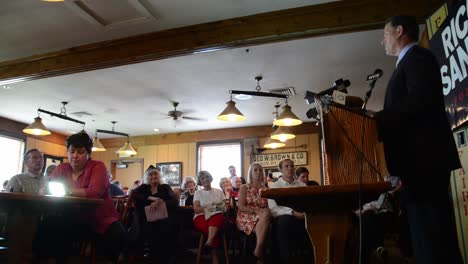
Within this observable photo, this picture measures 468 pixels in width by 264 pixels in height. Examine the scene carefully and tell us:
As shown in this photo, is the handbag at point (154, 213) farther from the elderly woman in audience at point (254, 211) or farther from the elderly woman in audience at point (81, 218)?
the elderly woman in audience at point (81, 218)

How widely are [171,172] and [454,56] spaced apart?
756 cm

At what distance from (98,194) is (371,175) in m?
1.68

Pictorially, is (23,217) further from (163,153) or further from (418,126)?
(163,153)

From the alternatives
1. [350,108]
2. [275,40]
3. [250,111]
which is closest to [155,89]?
[250,111]

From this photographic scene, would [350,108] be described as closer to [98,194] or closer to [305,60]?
[98,194]

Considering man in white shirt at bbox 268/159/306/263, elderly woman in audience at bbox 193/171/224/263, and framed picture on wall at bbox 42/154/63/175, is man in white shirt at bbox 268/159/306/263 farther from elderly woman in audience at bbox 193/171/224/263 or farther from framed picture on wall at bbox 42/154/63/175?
framed picture on wall at bbox 42/154/63/175

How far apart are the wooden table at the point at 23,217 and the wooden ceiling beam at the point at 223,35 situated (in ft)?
8.05

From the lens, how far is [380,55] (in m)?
4.55

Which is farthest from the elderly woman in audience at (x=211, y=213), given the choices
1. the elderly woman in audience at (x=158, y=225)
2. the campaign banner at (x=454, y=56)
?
the campaign banner at (x=454, y=56)

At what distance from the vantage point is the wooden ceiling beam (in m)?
3.31

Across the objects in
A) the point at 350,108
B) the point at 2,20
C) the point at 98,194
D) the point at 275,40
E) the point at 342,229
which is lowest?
the point at 342,229

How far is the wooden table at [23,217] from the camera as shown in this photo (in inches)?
68.2

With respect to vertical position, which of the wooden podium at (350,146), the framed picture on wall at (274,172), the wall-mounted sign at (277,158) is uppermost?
the wall-mounted sign at (277,158)

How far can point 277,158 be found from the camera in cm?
822
